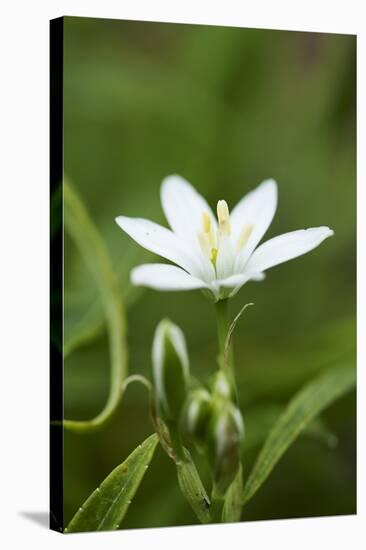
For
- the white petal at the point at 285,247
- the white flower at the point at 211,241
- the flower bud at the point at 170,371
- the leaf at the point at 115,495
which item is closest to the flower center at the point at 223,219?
the white flower at the point at 211,241

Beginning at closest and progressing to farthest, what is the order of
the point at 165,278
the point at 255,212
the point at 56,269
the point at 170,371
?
the point at 170,371 → the point at 165,278 → the point at 56,269 → the point at 255,212

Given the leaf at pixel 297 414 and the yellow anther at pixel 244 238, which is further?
the leaf at pixel 297 414

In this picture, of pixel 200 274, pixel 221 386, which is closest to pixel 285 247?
pixel 200 274

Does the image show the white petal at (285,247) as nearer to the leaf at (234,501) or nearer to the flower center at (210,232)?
the flower center at (210,232)

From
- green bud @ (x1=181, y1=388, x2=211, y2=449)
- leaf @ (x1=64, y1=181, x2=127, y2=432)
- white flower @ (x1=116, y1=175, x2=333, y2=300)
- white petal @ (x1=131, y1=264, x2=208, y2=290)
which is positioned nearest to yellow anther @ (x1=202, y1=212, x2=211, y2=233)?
white flower @ (x1=116, y1=175, x2=333, y2=300)

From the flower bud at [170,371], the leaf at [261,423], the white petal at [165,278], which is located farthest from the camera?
the leaf at [261,423]

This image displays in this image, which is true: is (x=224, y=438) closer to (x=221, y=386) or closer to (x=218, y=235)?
(x=221, y=386)

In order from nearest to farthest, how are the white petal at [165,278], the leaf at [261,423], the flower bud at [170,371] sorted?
1. the flower bud at [170,371]
2. the white petal at [165,278]
3. the leaf at [261,423]

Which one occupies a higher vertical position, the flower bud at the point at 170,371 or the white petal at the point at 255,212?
the white petal at the point at 255,212
